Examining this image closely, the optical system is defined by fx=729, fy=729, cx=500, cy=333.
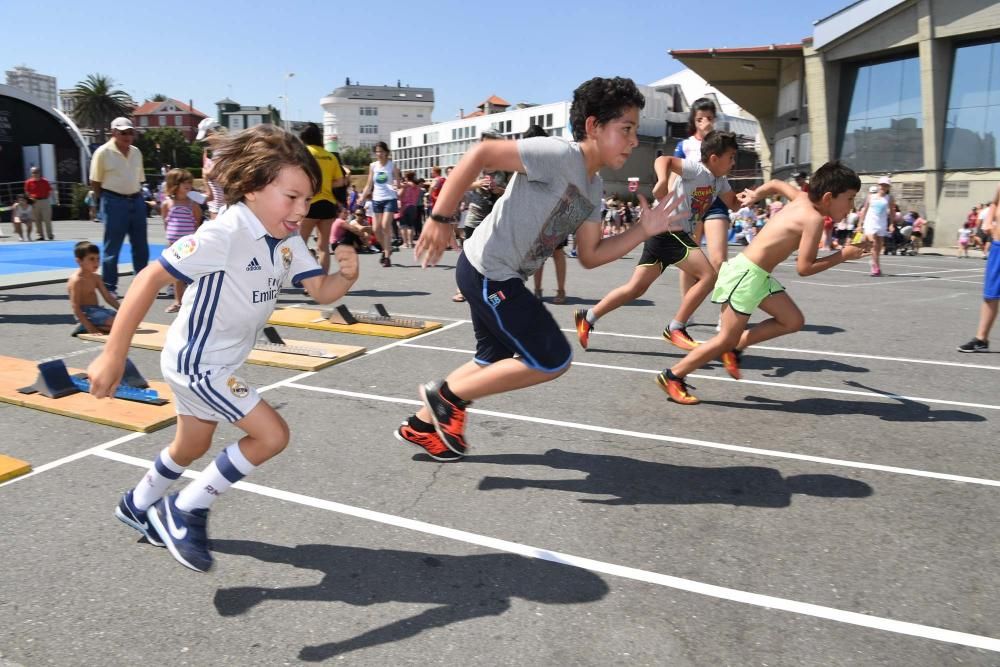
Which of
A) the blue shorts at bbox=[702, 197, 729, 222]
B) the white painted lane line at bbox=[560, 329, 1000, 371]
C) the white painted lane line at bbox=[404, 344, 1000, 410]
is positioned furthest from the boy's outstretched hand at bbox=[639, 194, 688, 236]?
the white painted lane line at bbox=[560, 329, 1000, 371]

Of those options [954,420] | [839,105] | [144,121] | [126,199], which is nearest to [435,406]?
[954,420]

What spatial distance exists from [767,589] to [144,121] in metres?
A: 191

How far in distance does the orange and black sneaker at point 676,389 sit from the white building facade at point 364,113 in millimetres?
193891

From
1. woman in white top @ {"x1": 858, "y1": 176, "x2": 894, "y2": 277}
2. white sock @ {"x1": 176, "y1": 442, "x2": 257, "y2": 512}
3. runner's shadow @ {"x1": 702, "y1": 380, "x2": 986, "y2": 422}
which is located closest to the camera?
white sock @ {"x1": 176, "y1": 442, "x2": 257, "y2": 512}

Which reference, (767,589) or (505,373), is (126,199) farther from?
(767,589)

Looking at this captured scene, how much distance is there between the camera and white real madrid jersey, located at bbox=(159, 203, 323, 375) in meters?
2.72

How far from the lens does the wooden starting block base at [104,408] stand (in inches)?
177

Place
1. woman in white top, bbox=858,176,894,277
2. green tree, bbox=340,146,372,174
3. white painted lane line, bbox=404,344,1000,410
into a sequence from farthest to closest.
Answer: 1. green tree, bbox=340,146,372,174
2. woman in white top, bbox=858,176,894,277
3. white painted lane line, bbox=404,344,1000,410

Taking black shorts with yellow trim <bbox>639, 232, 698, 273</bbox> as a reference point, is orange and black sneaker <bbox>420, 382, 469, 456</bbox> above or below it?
below

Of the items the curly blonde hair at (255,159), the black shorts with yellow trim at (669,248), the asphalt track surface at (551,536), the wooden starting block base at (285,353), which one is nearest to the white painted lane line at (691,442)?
the asphalt track surface at (551,536)

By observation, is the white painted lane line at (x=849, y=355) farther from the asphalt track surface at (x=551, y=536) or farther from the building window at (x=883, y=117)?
the building window at (x=883, y=117)

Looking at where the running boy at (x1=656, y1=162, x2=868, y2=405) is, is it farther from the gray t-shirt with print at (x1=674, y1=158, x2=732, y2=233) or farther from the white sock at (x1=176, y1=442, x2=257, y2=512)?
the white sock at (x1=176, y1=442, x2=257, y2=512)

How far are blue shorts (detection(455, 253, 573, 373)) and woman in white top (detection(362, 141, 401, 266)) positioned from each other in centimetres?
1049

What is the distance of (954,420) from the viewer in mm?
5039
